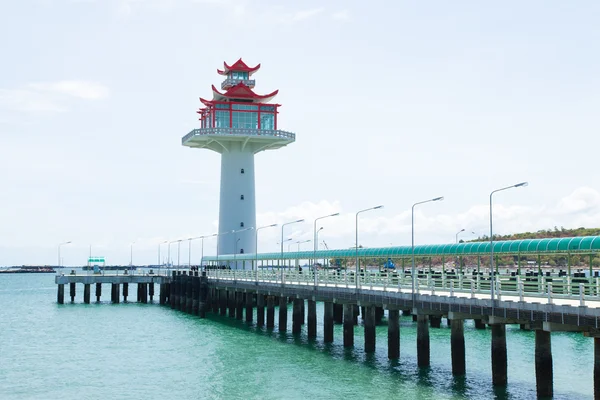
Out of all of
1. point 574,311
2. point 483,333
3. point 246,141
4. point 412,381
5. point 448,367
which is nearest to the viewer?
point 574,311

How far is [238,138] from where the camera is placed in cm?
9469

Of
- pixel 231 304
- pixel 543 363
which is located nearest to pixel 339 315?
pixel 231 304

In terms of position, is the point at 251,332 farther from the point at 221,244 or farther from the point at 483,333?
the point at 221,244

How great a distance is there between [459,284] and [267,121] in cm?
5981

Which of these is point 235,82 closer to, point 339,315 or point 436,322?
point 339,315

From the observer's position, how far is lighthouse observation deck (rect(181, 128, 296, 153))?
9375 cm

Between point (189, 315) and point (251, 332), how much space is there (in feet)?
67.7

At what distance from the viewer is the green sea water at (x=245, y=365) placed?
125 feet

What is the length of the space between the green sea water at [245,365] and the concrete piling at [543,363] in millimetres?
2234

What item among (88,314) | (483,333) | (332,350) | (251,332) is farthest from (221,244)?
(332,350)

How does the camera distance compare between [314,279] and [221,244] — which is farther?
[221,244]

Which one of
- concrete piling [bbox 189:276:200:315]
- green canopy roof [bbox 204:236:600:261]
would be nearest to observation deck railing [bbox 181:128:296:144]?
concrete piling [bbox 189:276:200:315]

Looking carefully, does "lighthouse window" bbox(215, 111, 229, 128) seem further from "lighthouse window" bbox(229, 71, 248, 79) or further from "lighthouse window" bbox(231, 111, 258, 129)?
"lighthouse window" bbox(229, 71, 248, 79)

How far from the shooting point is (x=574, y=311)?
29.5 meters
